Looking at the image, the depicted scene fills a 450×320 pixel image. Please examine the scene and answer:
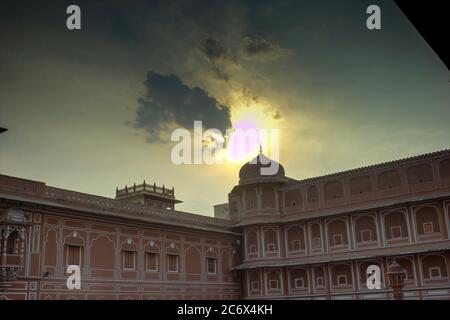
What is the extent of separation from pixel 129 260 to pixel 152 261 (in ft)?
5.39

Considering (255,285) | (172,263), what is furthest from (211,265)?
(172,263)

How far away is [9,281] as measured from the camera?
20703 mm

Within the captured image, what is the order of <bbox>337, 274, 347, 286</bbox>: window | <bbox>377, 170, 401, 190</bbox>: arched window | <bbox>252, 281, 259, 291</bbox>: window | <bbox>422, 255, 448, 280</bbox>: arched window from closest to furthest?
<bbox>422, 255, 448, 280</bbox>: arched window → <bbox>337, 274, 347, 286</bbox>: window → <bbox>377, 170, 401, 190</bbox>: arched window → <bbox>252, 281, 259, 291</bbox>: window

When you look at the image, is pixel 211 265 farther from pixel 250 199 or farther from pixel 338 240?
pixel 338 240

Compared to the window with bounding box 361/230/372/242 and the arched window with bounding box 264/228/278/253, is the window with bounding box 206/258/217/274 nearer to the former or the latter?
the arched window with bounding box 264/228/278/253

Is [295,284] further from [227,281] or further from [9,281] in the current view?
[9,281]

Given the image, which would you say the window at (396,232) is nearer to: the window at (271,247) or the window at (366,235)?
the window at (366,235)

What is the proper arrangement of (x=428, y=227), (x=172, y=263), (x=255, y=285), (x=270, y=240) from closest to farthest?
(x=428, y=227) → (x=172, y=263) → (x=255, y=285) → (x=270, y=240)

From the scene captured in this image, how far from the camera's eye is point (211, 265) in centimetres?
3172

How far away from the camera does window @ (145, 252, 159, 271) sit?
27641mm

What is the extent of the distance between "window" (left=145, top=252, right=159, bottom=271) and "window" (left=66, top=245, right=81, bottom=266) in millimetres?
4395

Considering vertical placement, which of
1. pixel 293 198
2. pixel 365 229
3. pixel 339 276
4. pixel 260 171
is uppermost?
pixel 260 171

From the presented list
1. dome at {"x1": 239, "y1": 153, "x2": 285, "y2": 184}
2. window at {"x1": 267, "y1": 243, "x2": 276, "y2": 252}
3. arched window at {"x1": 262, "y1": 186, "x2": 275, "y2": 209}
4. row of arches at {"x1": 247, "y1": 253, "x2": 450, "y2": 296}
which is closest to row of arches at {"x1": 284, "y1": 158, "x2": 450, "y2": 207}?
arched window at {"x1": 262, "y1": 186, "x2": 275, "y2": 209}
